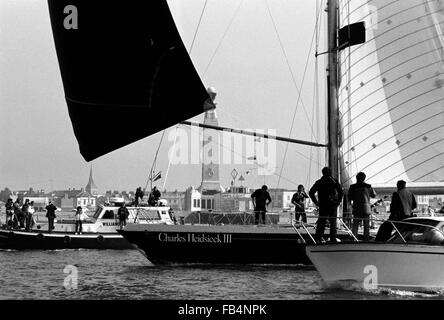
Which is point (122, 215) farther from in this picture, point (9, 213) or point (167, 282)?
point (167, 282)

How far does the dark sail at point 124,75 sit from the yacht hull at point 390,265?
14.6 ft

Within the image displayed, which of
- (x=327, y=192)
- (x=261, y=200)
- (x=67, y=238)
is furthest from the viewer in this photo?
(x=67, y=238)

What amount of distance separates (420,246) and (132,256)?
1613cm

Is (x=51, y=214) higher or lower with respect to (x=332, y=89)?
lower

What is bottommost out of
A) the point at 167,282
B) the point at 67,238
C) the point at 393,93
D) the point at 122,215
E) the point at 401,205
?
the point at 167,282

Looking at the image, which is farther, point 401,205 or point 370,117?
point 370,117

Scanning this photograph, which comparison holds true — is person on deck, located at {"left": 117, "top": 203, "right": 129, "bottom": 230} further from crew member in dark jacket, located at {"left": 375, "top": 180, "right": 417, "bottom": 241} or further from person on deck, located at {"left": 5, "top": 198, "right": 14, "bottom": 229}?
crew member in dark jacket, located at {"left": 375, "top": 180, "right": 417, "bottom": 241}

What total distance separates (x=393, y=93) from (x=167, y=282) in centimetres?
827

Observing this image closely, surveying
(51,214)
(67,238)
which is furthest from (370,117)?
(51,214)

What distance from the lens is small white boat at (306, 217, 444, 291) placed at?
49.2 feet

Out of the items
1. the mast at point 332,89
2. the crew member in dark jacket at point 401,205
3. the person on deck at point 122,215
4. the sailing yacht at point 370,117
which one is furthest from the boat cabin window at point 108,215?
the crew member in dark jacket at point 401,205

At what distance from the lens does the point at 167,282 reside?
18062mm

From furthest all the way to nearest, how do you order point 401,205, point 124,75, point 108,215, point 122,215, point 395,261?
point 108,215 → point 122,215 → point 401,205 → point 395,261 → point 124,75
